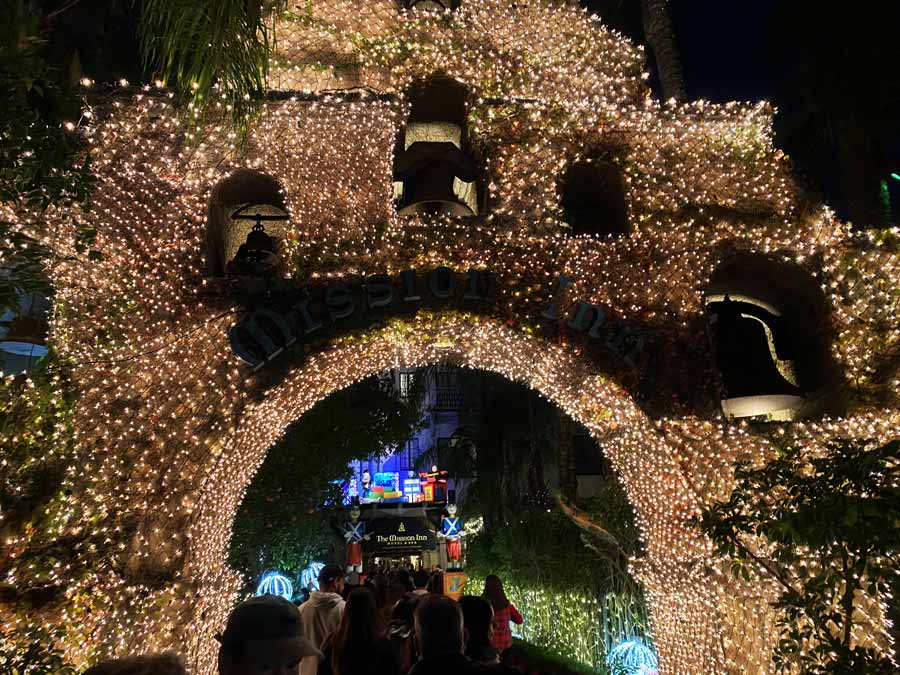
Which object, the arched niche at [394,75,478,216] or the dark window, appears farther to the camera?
the dark window

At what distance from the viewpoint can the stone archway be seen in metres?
5.23

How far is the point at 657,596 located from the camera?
594 cm

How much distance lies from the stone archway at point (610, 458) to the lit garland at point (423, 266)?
0.03 meters

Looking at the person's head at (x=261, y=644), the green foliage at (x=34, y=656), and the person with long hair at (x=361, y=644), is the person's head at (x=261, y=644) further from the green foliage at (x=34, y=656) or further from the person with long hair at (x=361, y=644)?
the green foliage at (x=34, y=656)

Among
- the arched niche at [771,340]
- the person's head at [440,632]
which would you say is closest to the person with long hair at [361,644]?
the person's head at [440,632]

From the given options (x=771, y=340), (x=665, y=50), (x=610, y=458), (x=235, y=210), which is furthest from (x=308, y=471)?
(x=665, y=50)

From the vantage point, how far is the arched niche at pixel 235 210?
601 cm

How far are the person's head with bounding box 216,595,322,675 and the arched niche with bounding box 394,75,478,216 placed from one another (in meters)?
4.74

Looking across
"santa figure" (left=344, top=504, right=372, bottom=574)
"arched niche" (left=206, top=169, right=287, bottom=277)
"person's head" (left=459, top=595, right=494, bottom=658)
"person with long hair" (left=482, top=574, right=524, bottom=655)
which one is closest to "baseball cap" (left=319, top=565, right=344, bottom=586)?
"person with long hair" (left=482, top=574, right=524, bottom=655)

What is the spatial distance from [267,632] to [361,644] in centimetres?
193

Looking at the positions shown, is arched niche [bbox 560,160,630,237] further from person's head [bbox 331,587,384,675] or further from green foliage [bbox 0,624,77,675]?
green foliage [bbox 0,624,77,675]

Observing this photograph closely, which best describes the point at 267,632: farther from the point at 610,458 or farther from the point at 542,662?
the point at 542,662

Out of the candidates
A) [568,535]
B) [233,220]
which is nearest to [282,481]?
[568,535]

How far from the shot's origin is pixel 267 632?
6.52 ft
